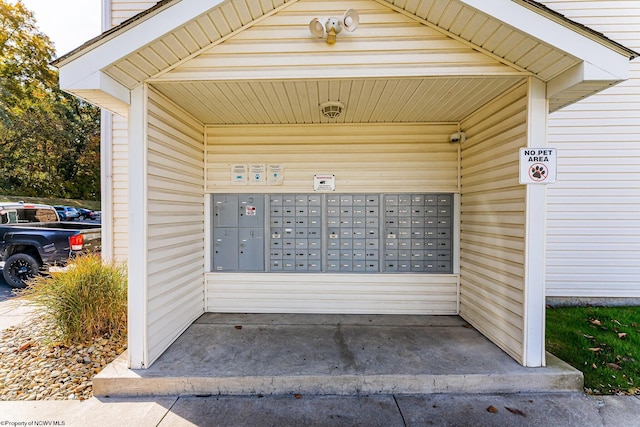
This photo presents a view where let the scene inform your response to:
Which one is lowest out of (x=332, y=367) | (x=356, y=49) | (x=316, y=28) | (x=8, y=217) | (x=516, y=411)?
(x=516, y=411)

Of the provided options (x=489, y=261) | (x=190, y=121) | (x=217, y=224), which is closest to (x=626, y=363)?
(x=489, y=261)

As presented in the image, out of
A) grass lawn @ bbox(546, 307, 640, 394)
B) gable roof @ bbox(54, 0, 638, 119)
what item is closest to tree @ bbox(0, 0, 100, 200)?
gable roof @ bbox(54, 0, 638, 119)

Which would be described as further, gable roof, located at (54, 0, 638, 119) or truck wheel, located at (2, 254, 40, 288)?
truck wheel, located at (2, 254, 40, 288)

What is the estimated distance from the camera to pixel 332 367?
2723mm

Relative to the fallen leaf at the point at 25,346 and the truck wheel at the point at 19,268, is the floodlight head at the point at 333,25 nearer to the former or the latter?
the fallen leaf at the point at 25,346

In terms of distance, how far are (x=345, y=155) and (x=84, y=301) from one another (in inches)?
144

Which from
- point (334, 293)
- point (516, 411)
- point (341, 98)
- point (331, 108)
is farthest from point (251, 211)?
point (516, 411)

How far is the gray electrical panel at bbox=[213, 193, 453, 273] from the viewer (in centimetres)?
408

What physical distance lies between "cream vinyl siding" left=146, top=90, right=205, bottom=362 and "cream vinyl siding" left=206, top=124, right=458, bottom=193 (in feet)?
A: 1.17

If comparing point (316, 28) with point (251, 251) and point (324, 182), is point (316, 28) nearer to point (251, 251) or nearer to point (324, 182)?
point (324, 182)

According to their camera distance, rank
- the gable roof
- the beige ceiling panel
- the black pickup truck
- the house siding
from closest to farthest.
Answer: the gable roof < the beige ceiling panel < the house siding < the black pickup truck

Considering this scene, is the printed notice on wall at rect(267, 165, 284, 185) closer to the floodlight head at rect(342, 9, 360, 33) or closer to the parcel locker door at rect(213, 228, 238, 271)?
the parcel locker door at rect(213, 228, 238, 271)

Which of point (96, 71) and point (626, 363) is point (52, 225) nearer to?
point (96, 71)

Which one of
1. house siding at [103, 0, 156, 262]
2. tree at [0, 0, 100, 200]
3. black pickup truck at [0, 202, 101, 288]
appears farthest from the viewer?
tree at [0, 0, 100, 200]
